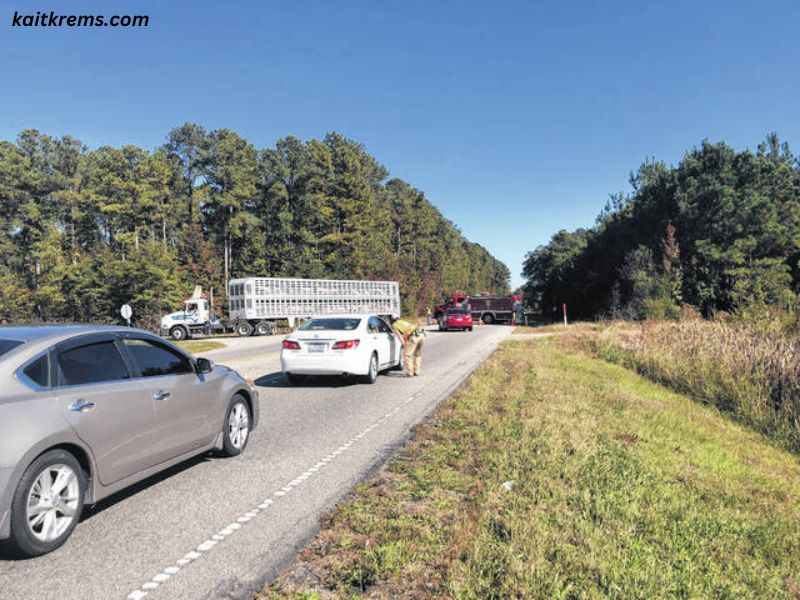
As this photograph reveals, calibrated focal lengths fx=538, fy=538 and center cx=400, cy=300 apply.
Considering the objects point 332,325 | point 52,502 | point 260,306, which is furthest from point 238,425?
point 260,306

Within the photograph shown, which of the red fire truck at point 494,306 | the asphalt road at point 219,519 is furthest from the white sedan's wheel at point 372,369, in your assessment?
the red fire truck at point 494,306

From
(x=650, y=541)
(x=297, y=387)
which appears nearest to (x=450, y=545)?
(x=650, y=541)

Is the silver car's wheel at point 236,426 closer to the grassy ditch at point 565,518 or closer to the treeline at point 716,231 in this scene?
the grassy ditch at point 565,518

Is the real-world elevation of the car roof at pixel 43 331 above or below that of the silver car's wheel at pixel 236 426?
above

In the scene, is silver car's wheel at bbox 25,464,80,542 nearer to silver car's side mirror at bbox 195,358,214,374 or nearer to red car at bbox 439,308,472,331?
silver car's side mirror at bbox 195,358,214,374

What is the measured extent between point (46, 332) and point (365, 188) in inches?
2332

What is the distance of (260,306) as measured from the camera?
36469 millimetres

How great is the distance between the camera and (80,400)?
4105mm

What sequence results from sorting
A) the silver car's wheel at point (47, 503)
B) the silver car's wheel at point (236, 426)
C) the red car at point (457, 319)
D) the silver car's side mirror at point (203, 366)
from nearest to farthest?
1. the silver car's wheel at point (47, 503)
2. the silver car's side mirror at point (203, 366)
3. the silver car's wheel at point (236, 426)
4. the red car at point (457, 319)

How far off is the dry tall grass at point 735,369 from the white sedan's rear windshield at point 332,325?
7.39 meters

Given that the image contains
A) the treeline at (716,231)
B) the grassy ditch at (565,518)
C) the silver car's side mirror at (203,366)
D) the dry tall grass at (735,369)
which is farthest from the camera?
the treeline at (716,231)

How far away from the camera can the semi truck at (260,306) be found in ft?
118

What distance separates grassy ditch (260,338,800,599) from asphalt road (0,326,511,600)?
1.14 ft

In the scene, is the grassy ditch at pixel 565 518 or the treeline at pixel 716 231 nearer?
the grassy ditch at pixel 565 518
